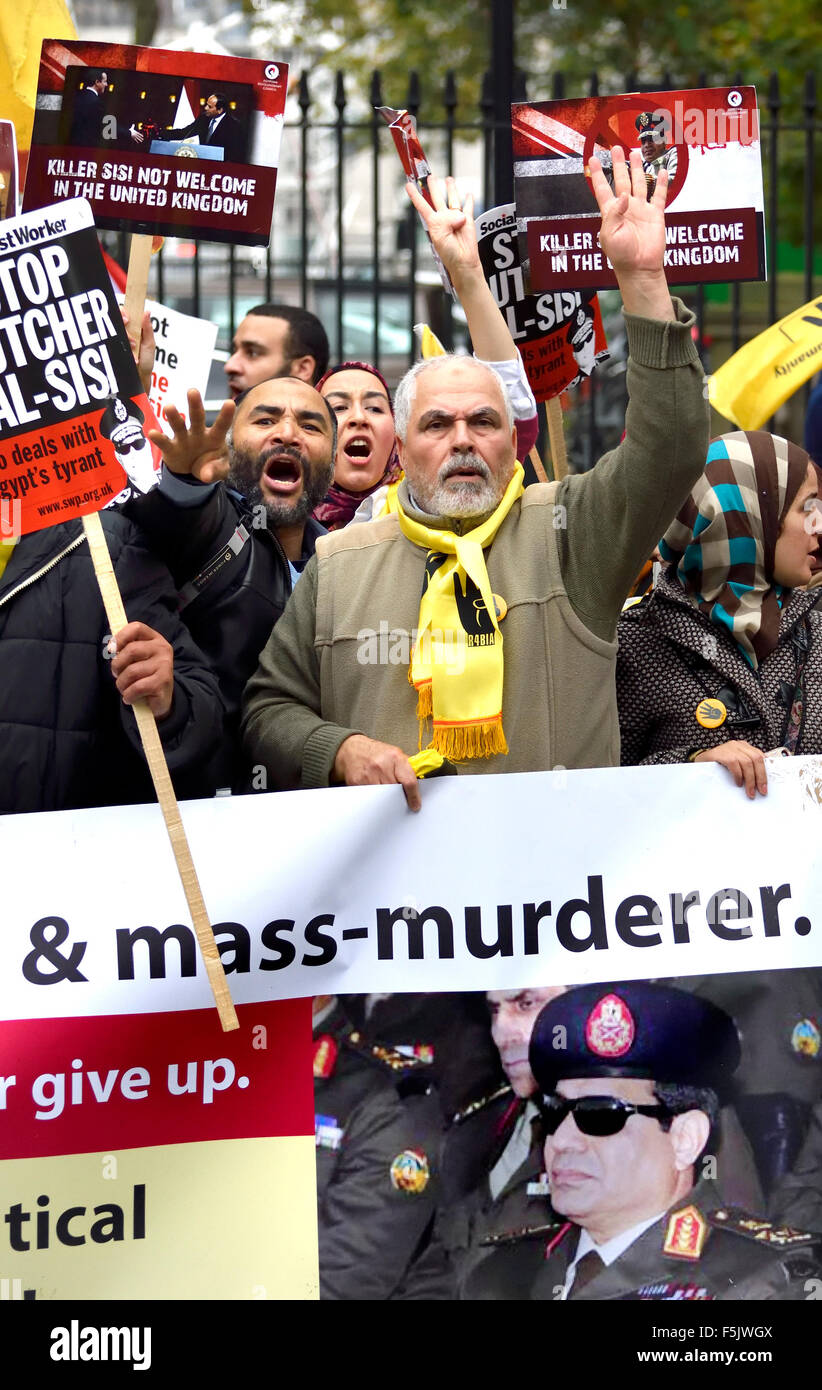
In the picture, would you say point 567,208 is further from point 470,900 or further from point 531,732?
point 470,900

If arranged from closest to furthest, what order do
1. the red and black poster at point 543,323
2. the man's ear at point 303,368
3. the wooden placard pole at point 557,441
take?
1. the wooden placard pole at point 557,441
2. the red and black poster at point 543,323
3. the man's ear at point 303,368

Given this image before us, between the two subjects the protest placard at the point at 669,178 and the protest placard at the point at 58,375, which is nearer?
the protest placard at the point at 58,375

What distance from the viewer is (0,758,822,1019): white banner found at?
324 centimetres

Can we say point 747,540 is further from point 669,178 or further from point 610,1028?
point 610,1028

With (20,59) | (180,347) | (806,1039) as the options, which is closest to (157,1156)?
(806,1039)

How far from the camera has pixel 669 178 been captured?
164 inches

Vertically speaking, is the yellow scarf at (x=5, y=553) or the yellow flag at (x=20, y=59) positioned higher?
the yellow flag at (x=20, y=59)

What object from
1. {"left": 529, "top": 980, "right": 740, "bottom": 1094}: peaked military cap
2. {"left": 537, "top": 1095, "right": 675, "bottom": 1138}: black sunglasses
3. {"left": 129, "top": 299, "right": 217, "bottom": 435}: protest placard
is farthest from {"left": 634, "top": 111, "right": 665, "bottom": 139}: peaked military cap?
{"left": 537, "top": 1095, "right": 675, "bottom": 1138}: black sunglasses

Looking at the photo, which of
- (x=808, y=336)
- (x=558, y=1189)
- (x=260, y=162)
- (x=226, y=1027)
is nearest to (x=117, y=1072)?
(x=226, y=1027)

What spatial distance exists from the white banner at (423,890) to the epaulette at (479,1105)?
195mm

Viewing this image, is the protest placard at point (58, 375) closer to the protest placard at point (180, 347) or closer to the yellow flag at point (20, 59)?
the yellow flag at point (20, 59)

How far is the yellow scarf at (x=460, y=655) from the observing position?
335 cm

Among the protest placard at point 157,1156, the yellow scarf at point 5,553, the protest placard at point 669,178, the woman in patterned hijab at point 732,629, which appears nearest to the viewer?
the protest placard at point 157,1156

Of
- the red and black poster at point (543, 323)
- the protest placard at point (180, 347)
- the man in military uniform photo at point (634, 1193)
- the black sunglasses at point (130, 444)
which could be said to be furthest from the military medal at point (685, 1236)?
the protest placard at point (180, 347)
